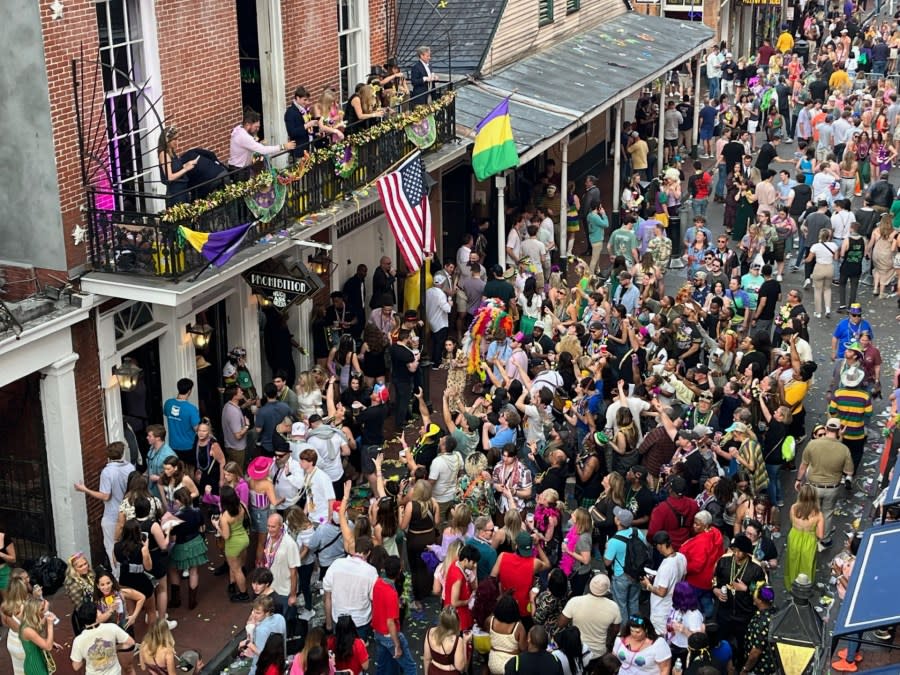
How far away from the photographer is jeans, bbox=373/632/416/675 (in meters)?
11.7

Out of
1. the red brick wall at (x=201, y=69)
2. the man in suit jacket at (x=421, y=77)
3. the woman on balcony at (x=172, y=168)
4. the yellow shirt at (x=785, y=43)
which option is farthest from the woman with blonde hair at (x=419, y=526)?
the yellow shirt at (x=785, y=43)

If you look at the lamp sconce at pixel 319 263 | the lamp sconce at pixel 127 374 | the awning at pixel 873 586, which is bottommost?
the lamp sconce at pixel 319 263

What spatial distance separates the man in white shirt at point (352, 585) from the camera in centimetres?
1165

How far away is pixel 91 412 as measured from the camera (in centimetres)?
1412

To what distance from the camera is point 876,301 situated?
2319 centimetres

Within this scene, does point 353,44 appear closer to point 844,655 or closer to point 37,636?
point 37,636

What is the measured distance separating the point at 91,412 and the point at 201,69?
4501mm

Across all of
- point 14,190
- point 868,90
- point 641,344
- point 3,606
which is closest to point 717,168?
point 868,90

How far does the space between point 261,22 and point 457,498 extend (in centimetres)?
740

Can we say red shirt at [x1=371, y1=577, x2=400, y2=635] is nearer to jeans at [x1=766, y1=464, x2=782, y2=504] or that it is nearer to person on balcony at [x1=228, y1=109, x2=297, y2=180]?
jeans at [x1=766, y1=464, x2=782, y2=504]

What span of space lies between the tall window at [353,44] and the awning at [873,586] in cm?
1240

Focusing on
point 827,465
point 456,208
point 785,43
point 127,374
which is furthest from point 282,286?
point 785,43

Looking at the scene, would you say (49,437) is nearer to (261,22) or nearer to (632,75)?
(261,22)

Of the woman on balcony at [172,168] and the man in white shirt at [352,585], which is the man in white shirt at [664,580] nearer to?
the man in white shirt at [352,585]
